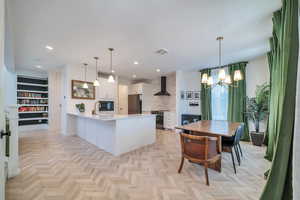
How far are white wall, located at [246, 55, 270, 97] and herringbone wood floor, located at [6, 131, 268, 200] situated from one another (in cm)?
225

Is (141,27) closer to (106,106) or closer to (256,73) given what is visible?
(256,73)

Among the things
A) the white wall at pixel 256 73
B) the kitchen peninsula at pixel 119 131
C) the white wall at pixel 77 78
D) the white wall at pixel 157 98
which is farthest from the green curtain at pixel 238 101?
the white wall at pixel 77 78

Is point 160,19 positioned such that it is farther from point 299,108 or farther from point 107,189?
point 107,189

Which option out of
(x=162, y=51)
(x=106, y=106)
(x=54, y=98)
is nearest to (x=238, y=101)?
(x=162, y=51)

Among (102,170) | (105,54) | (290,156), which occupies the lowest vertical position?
(102,170)

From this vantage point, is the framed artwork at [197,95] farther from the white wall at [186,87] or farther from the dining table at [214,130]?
the dining table at [214,130]

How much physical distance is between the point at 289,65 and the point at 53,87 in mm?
7389

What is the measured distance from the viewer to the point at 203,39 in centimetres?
284

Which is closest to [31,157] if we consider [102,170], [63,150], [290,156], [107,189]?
[63,150]

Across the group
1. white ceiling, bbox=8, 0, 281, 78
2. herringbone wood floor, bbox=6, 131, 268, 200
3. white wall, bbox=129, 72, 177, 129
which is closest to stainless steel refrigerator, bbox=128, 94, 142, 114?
white wall, bbox=129, 72, 177, 129

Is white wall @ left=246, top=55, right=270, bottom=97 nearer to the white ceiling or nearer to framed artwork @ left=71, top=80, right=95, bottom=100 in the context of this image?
the white ceiling

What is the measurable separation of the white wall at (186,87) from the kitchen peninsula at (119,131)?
2151 millimetres

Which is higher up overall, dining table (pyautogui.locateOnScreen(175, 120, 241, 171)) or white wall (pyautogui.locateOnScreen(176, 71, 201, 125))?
white wall (pyautogui.locateOnScreen(176, 71, 201, 125))

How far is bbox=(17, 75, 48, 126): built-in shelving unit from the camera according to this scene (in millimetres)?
5664
